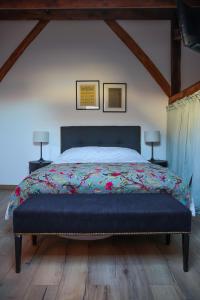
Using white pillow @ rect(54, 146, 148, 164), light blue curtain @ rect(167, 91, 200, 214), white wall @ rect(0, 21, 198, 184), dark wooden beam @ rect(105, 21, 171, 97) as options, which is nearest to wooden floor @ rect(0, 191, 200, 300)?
light blue curtain @ rect(167, 91, 200, 214)

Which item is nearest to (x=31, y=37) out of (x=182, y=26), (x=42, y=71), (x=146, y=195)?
(x=42, y=71)

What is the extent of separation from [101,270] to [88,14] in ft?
13.0

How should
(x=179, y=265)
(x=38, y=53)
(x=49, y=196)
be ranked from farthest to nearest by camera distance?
(x=38, y=53) → (x=49, y=196) → (x=179, y=265)

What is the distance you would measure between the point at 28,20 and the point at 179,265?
4.37m

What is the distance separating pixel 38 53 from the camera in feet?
15.0

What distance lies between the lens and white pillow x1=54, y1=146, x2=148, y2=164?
3592mm

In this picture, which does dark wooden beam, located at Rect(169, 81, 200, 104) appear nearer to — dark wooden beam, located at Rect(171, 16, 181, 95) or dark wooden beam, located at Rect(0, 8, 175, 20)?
dark wooden beam, located at Rect(171, 16, 181, 95)

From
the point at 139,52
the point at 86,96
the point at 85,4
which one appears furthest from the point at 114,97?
the point at 85,4

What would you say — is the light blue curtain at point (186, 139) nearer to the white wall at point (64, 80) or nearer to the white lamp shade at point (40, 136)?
the white wall at point (64, 80)

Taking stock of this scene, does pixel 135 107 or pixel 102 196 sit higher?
pixel 135 107

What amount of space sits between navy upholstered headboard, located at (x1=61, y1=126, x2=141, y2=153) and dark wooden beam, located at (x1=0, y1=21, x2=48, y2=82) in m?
1.53

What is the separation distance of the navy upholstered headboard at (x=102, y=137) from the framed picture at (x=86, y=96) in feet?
1.36

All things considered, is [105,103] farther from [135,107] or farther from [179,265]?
[179,265]

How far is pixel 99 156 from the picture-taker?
3672 mm
